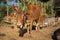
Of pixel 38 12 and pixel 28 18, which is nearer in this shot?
pixel 28 18

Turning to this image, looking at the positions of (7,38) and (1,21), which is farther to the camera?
(1,21)

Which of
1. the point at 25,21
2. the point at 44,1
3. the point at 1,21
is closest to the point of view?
the point at 25,21

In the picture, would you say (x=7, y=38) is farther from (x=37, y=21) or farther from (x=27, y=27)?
(x=37, y=21)

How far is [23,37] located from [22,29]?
1287mm

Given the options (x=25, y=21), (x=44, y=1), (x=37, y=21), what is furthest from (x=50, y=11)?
(x=25, y=21)

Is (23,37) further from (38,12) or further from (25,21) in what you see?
(38,12)

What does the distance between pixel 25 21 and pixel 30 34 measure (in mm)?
808

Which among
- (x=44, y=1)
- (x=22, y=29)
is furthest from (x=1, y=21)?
(x=44, y=1)

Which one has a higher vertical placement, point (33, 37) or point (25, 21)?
point (25, 21)

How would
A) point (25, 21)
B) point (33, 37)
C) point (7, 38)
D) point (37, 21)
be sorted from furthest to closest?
point (37, 21), point (25, 21), point (33, 37), point (7, 38)

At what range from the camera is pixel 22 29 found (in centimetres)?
1123

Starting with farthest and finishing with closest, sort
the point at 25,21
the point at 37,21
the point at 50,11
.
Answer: the point at 50,11 → the point at 37,21 → the point at 25,21

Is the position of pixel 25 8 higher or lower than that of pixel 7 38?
higher

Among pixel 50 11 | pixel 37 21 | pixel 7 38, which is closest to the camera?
pixel 7 38
